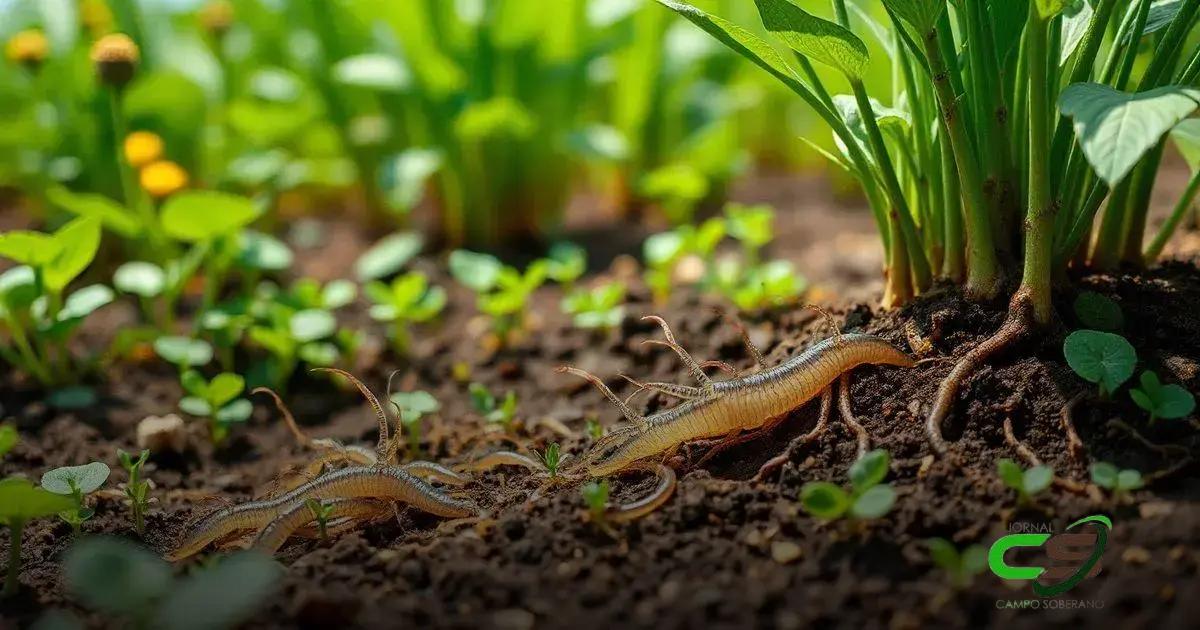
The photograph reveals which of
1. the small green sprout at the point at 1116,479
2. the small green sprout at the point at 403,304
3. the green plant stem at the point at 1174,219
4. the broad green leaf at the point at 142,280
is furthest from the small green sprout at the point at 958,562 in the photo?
the broad green leaf at the point at 142,280

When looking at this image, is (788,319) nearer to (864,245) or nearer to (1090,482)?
(1090,482)

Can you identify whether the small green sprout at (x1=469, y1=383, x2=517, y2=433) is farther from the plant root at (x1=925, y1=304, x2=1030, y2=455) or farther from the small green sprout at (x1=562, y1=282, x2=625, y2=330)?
the plant root at (x1=925, y1=304, x2=1030, y2=455)

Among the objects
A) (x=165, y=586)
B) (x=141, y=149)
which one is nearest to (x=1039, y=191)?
(x=165, y=586)

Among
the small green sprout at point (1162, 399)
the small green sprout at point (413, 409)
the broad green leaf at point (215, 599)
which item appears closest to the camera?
the broad green leaf at point (215, 599)

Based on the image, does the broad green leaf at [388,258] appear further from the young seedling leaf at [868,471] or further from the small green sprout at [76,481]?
the young seedling leaf at [868,471]

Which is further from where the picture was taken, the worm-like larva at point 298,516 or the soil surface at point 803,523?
the worm-like larva at point 298,516

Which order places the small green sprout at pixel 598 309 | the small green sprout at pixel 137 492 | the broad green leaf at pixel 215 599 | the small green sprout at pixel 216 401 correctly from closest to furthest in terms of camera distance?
the broad green leaf at pixel 215 599 → the small green sprout at pixel 137 492 → the small green sprout at pixel 216 401 → the small green sprout at pixel 598 309

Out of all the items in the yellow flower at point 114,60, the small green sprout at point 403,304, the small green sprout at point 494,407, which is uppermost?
the yellow flower at point 114,60
